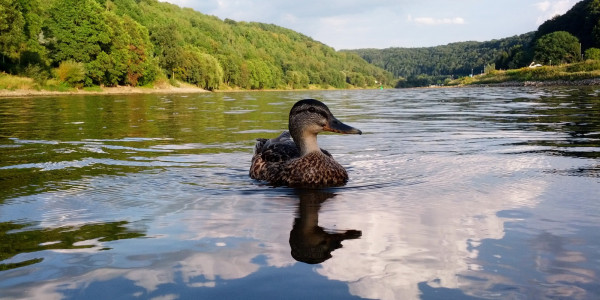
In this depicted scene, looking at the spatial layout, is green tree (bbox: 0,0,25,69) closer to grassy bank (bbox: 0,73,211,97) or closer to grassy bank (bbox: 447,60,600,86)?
grassy bank (bbox: 0,73,211,97)

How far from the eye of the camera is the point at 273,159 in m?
7.48

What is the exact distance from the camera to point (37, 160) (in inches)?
355

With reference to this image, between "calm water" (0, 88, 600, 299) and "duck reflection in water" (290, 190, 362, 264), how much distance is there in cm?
2

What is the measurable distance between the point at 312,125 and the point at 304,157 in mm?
552

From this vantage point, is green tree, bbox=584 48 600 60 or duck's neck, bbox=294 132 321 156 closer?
duck's neck, bbox=294 132 321 156

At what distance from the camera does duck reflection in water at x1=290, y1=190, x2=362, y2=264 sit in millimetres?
3707

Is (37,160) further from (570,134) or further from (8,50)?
(8,50)

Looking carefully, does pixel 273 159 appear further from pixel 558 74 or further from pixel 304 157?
pixel 558 74

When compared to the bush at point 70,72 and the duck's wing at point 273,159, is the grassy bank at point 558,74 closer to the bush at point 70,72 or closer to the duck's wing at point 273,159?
the bush at point 70,72

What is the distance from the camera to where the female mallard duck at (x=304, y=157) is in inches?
266

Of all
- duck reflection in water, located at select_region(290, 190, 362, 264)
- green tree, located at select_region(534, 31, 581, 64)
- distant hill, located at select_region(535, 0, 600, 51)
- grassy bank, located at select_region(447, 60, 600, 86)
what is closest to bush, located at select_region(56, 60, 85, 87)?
duck reflection in water, located at select_region(290, 190, 362, 264)

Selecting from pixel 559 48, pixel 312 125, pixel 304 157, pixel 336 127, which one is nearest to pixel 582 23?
pixel 559 48

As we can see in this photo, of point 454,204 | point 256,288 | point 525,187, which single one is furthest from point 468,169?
point 256,288

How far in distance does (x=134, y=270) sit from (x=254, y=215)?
1822 mm
